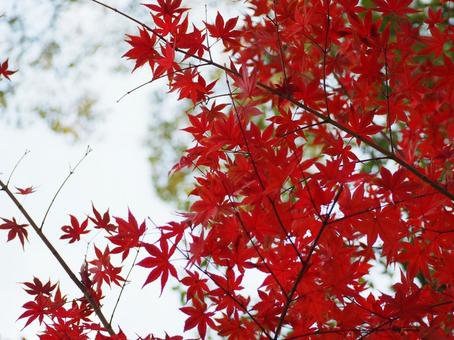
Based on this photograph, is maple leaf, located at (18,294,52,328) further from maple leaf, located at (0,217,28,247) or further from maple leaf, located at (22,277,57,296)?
maple leaf, located at (0,217,28,247)

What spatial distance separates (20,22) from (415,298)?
395 cm

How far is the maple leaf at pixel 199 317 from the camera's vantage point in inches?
44.3

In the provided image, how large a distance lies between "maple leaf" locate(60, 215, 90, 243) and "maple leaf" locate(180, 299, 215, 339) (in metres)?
0.45

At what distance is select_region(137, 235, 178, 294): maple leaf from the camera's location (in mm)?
1052

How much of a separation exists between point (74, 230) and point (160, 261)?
0.46m

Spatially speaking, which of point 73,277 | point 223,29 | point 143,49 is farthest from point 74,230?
point 223,29

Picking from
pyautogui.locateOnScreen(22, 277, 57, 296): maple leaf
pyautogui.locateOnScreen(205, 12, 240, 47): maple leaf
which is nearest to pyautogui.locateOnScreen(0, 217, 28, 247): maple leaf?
pyautogui.locateOnScreen(22, 277, 57, 296): maple leaf

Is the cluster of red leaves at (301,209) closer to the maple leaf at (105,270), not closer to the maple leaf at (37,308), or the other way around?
the maple leaf at (105,270)

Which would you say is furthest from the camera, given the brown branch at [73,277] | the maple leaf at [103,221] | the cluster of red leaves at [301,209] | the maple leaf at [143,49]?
the maple leaf at [103,221]

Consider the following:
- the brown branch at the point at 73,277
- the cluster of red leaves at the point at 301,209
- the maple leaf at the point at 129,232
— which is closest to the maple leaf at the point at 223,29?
the cluster of red leaves at the point at 301,209

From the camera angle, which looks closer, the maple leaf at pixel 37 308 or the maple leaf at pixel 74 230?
the maple leaf at pixel 37 308

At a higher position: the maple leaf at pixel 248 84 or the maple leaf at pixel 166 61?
the maple leaf at pixel 166 61

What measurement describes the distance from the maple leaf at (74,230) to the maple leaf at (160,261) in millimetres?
422

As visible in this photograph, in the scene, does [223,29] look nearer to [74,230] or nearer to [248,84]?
[248,84]
